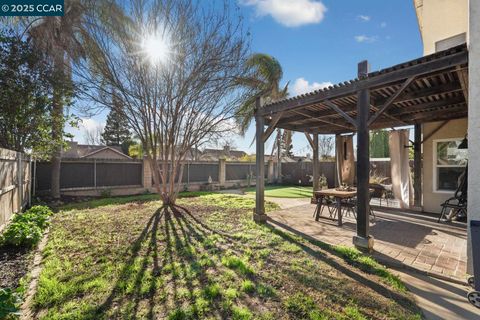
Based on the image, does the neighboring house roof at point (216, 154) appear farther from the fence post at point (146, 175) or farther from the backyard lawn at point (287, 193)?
the fence post at point (146, 175)

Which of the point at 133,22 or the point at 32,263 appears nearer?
the point at 32,263

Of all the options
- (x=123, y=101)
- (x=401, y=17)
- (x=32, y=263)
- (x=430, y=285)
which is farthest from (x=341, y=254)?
(x=401, y=17)

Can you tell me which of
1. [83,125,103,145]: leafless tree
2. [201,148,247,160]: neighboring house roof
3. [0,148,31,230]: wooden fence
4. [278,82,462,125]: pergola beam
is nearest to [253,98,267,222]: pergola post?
[278,82,462,125]: pergola beam

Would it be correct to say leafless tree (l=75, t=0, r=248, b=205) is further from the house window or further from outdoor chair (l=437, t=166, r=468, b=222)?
outdoor chair (l=437, t=166, r=468, b=222)

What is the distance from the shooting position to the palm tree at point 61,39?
6363mm

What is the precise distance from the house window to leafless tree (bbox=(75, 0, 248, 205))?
6476 millimetres

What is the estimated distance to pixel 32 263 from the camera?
352 cm

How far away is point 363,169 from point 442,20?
5.90 m

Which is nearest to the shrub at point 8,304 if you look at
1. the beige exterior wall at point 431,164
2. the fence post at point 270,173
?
Result: the beige exterior wall at point 431,164

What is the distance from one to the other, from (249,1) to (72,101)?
6292mm

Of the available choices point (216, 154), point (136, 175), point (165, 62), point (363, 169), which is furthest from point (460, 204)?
point (216, 154)

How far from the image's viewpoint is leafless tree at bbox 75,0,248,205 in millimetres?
6254

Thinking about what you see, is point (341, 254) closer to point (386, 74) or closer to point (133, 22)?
point (386, 74)

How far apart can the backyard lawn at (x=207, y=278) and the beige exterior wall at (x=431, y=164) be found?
4.96m
